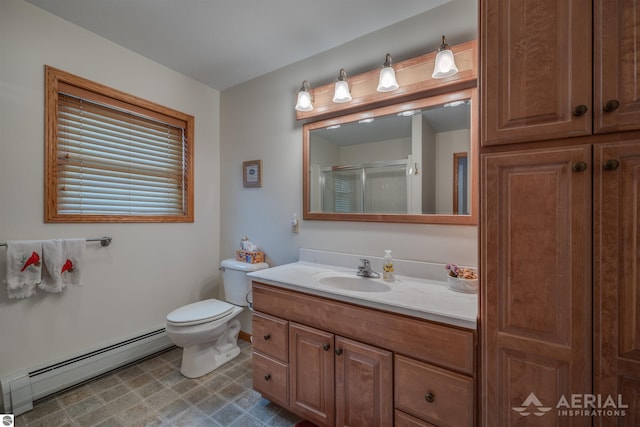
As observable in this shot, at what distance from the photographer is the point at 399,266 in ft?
5.49

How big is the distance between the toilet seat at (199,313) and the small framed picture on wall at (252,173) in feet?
3.50

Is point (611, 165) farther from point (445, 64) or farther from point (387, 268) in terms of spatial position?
point (387, 268)

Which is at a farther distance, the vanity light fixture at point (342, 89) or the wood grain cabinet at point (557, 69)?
the vanity light fixture at point (342, 89)

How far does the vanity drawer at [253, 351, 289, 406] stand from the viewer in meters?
1.52

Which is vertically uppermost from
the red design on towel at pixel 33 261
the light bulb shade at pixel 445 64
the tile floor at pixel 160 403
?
the light bulb shade at pixel 445 64

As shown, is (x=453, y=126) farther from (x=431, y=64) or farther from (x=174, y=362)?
(x=174, y=362)

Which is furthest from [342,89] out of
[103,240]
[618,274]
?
[103,240]

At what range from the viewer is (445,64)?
1.42 meters

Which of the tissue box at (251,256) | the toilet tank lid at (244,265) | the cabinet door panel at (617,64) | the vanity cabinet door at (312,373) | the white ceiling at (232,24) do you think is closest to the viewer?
the cabinet door panel at (617,64)

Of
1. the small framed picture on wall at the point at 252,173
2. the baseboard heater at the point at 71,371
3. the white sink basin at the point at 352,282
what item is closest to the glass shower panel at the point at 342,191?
the white sink basin at the point at 352,282

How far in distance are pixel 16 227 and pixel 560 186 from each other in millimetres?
2722

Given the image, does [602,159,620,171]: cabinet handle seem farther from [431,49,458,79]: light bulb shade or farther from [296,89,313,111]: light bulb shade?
[296,89,313,111]: light bulb shade

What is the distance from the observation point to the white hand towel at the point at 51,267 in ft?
5.37

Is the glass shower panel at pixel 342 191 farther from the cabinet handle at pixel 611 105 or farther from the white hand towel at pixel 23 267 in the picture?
the white hand towel at pixel 23 267
